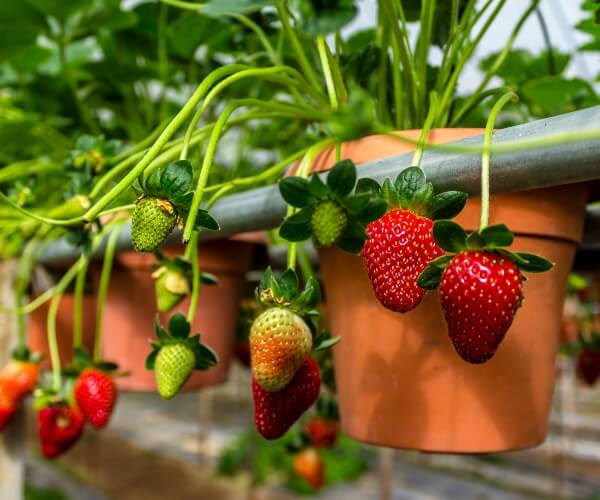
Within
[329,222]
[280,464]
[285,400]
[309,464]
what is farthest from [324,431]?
[280,464]

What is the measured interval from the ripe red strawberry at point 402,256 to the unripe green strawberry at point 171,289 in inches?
9.7

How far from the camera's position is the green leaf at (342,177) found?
1.11ft

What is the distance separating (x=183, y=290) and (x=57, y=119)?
91cm

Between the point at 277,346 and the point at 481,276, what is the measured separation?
114 mm

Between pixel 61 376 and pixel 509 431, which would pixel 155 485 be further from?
pixel 509 431

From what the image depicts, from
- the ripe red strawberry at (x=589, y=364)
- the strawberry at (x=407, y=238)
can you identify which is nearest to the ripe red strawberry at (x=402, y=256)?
the strawberry at (x=407, y=238)

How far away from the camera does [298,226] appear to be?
1.19 ft

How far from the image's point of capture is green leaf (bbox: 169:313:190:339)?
0.47 meters

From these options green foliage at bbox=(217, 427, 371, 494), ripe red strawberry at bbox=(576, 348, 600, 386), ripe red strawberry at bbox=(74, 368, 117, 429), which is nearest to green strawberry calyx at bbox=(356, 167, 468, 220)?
ripe red strawberry at bbox=(74, 368, 117, 429)

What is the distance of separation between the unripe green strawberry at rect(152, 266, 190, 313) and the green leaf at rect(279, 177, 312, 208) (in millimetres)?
230

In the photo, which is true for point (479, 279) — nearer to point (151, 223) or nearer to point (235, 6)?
point (151, 223)

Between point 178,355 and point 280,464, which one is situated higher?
point 178,355

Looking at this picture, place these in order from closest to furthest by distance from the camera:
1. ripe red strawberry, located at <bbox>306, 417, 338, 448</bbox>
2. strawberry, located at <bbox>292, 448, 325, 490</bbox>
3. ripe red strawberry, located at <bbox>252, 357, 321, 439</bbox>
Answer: ripe red strawberry, located at <bbox>252, 357, 321, 439</bbox>
ripe red strawberry, located at <bbox>306, 417, 338, 448</bbox>
strawberry, located at <bbox>292, 448, 325, 490</bbox>

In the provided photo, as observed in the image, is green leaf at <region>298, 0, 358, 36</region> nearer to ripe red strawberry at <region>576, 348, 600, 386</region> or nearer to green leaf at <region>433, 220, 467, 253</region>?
green leaf at <region>433, 220, 467, 253</region>
